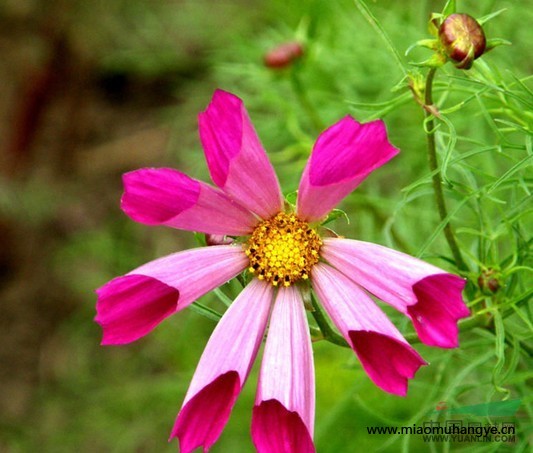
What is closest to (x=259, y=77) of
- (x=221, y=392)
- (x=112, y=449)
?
(x=221, y=392)

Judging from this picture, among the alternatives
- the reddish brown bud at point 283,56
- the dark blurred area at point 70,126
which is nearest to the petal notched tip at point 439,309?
the reddish brown bud at point 283,56

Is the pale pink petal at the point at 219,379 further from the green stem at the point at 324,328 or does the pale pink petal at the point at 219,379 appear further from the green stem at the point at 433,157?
the green stem at the point at 433,157

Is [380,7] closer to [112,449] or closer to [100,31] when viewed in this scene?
[100,31]

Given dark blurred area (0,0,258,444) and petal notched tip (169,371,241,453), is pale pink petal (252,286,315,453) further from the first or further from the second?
dark blurred area (0,0,258,444)

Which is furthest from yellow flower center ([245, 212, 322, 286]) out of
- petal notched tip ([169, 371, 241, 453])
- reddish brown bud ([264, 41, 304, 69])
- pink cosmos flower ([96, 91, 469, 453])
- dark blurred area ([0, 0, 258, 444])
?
dark blurred area ([0, 0, 258, 444])

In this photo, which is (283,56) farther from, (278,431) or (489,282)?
(278,431)

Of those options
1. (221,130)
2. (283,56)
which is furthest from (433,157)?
(283,56)
